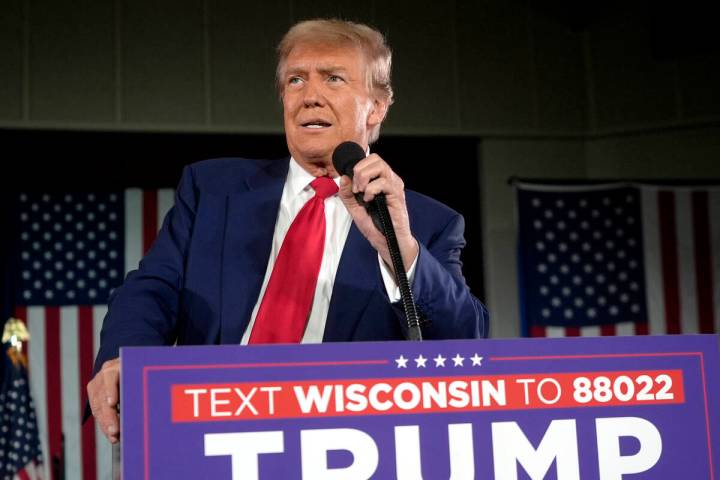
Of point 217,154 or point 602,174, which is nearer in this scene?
point 217,154

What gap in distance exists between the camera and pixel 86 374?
223 inches

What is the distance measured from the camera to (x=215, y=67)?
252 inches

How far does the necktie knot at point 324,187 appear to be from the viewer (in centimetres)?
175

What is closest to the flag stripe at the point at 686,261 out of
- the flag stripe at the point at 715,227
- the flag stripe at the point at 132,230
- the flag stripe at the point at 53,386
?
the flag stripe at the point at 715,227

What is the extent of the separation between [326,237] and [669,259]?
4806mm

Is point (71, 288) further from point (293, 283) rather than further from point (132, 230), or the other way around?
point (293, 283)

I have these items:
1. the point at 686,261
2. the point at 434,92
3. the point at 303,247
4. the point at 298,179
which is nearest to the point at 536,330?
the point at 686,261

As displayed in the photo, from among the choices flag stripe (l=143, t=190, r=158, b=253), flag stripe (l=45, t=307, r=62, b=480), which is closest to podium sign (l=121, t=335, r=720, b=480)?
flag stripe (l=45, t=307, r=62, b=480)

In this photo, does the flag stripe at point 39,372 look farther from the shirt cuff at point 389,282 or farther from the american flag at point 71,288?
the shirt cuff at point 389,282

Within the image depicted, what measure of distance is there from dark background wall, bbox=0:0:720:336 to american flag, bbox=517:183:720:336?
0.47 metres

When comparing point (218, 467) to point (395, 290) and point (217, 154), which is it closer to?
point (395, 290)

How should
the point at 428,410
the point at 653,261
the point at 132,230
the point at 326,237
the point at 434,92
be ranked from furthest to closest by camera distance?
the point at 434,92 < the point at 653,261 < the point at 132,230 < the point at 326,237 < the point at 428,410

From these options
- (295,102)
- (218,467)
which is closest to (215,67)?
(295,102)

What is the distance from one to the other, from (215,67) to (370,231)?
518 cm
